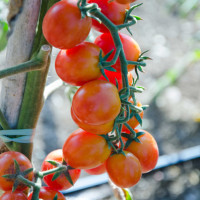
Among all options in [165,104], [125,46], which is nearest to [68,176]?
[125,46]

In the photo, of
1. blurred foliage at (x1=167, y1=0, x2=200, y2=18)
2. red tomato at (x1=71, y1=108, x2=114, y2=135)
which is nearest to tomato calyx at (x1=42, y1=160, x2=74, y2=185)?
red tomato at (x1=71, y1=108, x2=114, y2=135)

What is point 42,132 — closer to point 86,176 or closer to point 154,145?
point 86,176

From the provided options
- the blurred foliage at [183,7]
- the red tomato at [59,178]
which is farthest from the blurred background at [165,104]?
the red tomato at [59,178]

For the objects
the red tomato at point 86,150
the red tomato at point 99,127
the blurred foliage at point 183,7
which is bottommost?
the blurred foliage at point 183,7

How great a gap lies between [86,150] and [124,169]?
0.07 metres

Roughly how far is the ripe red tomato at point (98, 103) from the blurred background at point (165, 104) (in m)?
0.80

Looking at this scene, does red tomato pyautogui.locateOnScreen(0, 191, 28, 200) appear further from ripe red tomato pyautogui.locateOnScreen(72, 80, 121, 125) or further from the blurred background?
the blurred background

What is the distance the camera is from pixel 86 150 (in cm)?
51

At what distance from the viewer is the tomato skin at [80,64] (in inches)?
17.8

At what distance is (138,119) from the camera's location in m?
0.50

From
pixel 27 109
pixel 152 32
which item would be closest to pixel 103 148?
pixel 27 109

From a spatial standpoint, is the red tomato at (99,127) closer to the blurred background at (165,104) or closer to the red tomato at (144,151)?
the red tomato at (144,151)

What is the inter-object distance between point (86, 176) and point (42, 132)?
→ 401mm

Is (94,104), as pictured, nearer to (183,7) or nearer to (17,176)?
(17,176)
